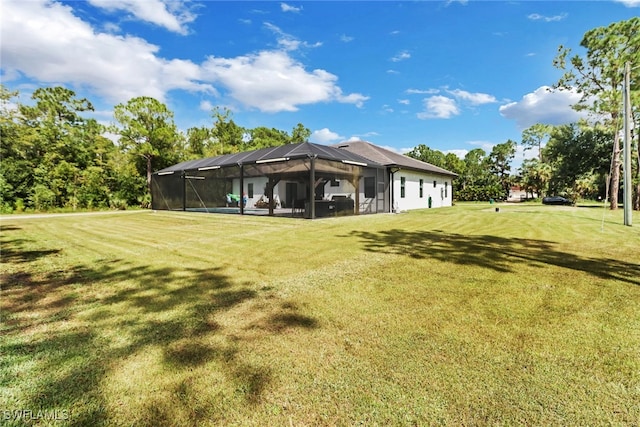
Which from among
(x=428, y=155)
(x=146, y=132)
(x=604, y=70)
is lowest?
(x=146, y=132)

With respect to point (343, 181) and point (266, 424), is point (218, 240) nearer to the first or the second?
point (266, 424)

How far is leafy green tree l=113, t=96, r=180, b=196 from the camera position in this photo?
82.5ft

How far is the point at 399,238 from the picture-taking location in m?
7.73

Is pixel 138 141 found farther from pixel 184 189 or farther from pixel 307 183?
pixel 307 183

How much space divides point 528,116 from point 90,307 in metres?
52.1

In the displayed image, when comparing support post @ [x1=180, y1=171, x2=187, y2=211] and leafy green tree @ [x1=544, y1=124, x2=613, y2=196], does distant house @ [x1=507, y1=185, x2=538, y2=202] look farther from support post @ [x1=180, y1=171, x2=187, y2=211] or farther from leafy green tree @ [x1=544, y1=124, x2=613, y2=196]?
support post @ [x1=180, y1=171, x2=187, y2=211]

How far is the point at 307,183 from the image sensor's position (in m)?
17.0

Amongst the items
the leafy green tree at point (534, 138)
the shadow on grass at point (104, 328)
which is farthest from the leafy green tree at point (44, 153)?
the leafy green tree at point (534, 138)

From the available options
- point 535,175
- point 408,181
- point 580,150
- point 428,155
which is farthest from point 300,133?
point 535,175

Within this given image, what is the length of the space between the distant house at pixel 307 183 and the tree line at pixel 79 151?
214 inches

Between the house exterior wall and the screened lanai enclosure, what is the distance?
1381mm

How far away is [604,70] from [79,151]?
125 feet

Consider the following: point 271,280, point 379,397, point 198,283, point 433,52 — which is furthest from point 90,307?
point 433,52

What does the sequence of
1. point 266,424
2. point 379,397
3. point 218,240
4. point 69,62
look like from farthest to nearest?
point 69,62
point 218,240
point 379,397
point 266,424
